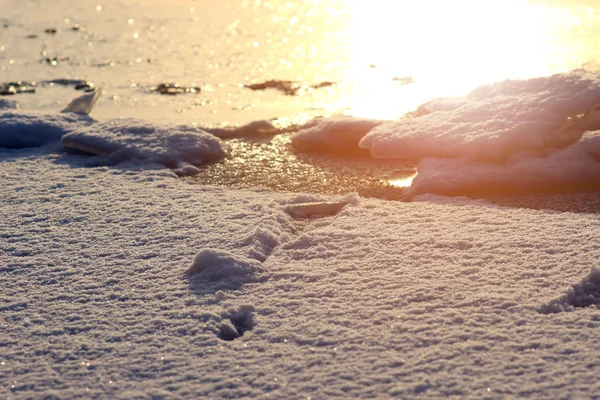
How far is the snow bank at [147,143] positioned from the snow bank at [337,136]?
0.55m

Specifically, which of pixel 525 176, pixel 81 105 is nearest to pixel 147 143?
pixel 81 105

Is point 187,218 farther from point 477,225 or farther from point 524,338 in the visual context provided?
point 524,338

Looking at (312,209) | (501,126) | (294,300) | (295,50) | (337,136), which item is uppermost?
(295,50)

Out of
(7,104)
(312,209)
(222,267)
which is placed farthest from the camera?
(7,104)

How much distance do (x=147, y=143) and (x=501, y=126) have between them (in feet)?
6.88

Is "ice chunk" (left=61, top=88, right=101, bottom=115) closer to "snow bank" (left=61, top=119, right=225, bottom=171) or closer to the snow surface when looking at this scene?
"snow bank" (left=61, top=119, right=225, bottom=171)

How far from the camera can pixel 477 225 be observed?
286cm

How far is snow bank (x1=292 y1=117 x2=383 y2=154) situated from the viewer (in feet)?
13.6

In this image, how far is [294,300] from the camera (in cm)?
231

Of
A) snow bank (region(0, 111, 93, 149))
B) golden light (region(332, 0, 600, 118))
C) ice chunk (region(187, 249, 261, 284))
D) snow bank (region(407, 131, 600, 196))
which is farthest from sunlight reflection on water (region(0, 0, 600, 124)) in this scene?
ice chunk (region(187, 249, 261, 284))

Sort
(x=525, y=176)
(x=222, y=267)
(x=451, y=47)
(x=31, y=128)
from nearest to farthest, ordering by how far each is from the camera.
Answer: (x=222, y=267) < (x=525, y=176) < (x=31, y=128) < (x=451, y=47)

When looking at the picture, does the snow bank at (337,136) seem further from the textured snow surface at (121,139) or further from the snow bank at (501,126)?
the textured snow surface at (121,139)

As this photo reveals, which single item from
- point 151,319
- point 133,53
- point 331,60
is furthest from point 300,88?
point 151,319

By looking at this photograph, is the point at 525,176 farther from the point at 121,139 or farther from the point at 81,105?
the point at 81,105
